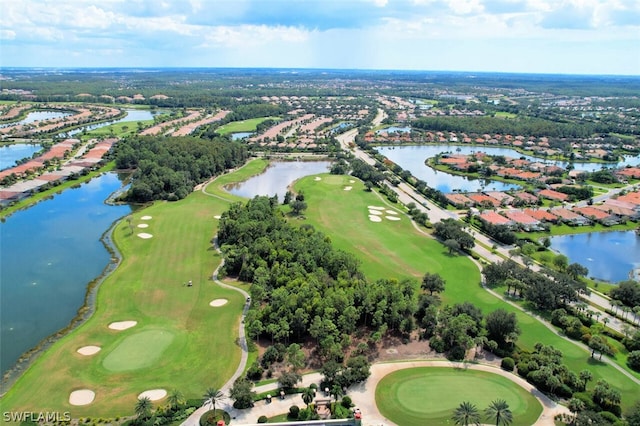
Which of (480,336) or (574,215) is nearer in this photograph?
(480,336)

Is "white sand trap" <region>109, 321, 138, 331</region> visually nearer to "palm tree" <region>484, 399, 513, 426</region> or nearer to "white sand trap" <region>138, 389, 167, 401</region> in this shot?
"white sand trap" <region>138, 389, 167, 401</region>

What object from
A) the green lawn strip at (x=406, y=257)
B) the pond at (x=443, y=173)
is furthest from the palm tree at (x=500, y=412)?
the pond at (x=443, y=173)

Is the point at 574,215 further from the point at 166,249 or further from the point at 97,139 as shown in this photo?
the point at 97,139

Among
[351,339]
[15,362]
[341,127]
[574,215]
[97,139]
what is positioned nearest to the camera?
[15,362]

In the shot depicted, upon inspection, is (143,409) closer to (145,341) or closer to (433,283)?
(145,341)

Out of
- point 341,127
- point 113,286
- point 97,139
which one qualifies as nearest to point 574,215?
point 113,286

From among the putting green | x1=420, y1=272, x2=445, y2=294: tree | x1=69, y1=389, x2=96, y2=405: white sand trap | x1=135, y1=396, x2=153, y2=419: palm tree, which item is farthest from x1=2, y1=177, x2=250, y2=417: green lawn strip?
x1=420, y1=272, x2=445, y2=294: tree
